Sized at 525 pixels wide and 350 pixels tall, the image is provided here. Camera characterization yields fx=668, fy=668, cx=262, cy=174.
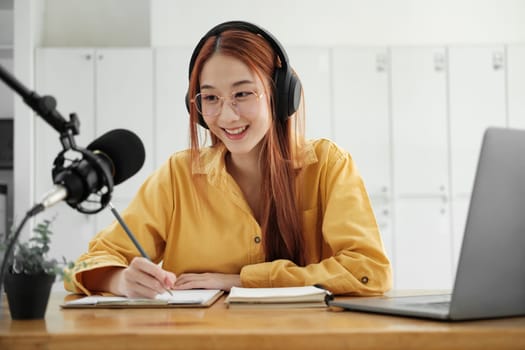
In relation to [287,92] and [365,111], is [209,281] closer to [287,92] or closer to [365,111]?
[287,92]

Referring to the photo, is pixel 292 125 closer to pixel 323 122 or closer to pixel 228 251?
pixel 228 251

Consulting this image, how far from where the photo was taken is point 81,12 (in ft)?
14.7

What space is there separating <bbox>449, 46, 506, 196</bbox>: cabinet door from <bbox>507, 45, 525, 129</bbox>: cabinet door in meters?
0.04

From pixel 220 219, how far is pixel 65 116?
7.85 ft

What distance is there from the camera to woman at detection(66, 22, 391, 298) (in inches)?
65.4

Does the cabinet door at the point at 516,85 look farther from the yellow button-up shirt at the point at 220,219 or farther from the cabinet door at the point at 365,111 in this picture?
the yellow button-up shirt at the point at 220,219

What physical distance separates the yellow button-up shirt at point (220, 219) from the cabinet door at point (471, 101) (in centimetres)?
226

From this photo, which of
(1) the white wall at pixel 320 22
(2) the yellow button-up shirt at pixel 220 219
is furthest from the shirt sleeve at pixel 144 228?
(1) the white wall at pixel 320 22

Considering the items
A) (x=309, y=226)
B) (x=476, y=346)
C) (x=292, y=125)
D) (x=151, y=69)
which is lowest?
(x=476, y=346)

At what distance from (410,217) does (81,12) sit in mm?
2543

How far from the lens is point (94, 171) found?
1003mm

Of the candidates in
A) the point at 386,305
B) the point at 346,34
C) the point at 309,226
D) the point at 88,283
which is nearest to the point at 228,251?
the point at 309,226

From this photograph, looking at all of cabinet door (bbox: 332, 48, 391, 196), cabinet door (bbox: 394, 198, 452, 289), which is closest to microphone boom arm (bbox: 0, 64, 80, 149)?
cabinet door (bbox: 332, 48, 391, 196)

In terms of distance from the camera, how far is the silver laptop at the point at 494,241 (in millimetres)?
937
